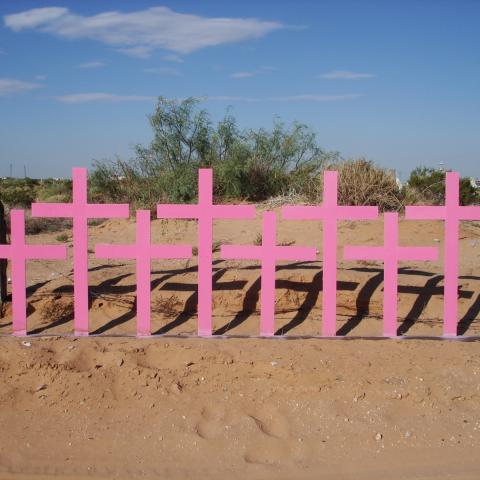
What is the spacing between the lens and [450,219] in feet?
16.5

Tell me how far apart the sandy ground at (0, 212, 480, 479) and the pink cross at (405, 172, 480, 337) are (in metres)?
0.25

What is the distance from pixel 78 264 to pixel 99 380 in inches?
44.8

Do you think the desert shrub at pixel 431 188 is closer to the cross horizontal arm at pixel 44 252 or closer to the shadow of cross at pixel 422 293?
the shadow of cross at pixel 422 293

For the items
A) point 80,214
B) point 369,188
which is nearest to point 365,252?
point 80,214

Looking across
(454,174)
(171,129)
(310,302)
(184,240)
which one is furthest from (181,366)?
(171,129)

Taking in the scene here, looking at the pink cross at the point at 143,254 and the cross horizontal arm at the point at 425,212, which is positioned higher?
the cross horizontal arm at the point at 425,212

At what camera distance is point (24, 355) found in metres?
4.66

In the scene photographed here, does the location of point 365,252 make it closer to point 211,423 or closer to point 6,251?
point 211,423

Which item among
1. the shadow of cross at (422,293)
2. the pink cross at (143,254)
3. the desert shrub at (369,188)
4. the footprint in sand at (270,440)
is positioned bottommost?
the footprint in sand at (270,440)

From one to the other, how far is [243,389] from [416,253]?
1.88 m

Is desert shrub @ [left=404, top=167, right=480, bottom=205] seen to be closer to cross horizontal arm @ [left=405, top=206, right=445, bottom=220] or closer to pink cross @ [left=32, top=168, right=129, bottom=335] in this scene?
cross horizontal arm @ [left=405, top=206, right=445, bottom=220]

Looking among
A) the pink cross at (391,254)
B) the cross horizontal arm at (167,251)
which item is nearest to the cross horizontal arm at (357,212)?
the pink cross at (391,254)

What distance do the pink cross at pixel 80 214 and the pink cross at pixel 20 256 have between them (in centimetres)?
18

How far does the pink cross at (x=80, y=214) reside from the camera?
16.4 feet
